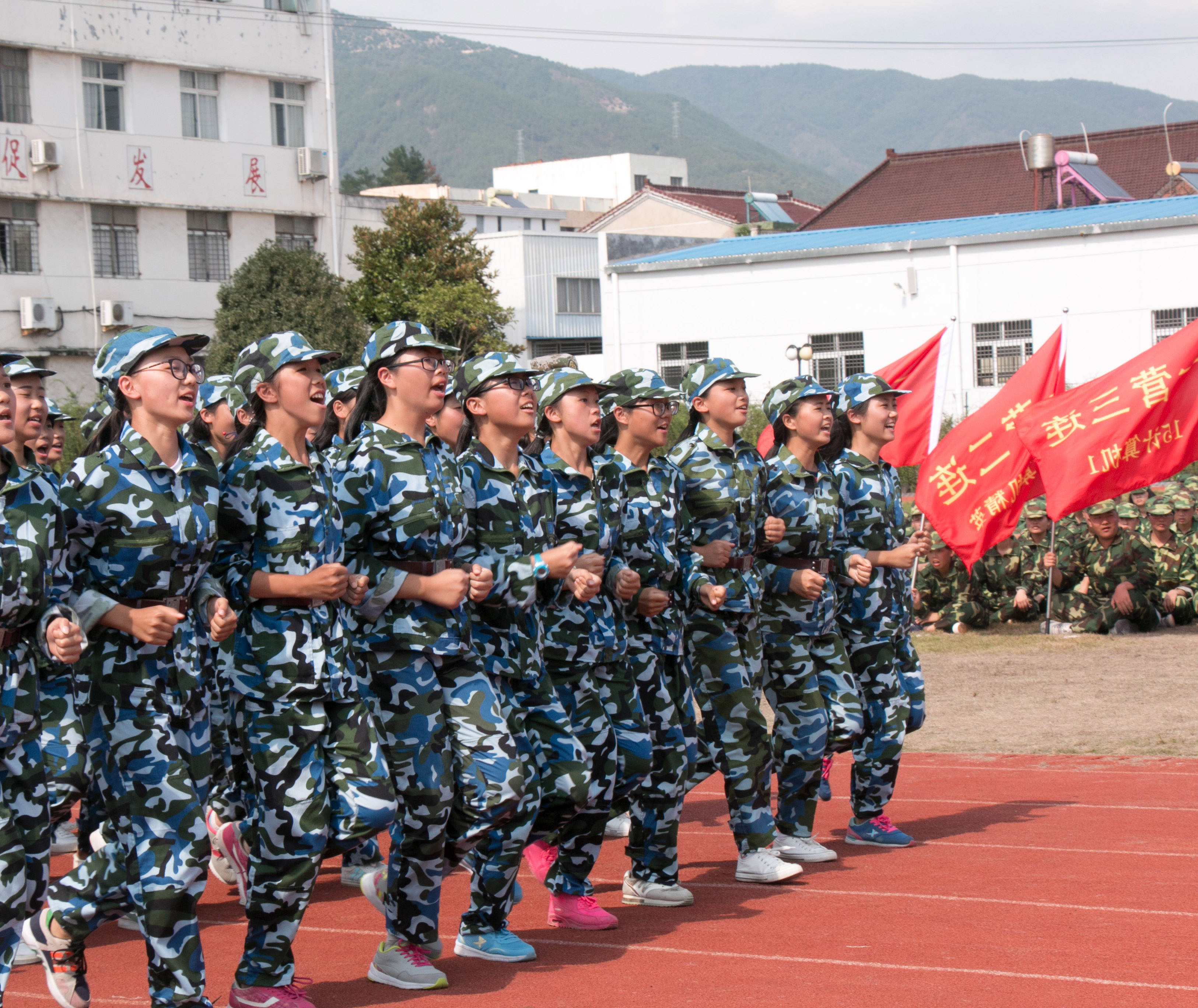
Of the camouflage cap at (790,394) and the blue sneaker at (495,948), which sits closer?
the blue sneaker at (495,948)

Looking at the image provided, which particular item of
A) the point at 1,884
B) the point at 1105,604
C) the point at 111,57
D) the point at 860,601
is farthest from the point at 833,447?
the point at 111,57

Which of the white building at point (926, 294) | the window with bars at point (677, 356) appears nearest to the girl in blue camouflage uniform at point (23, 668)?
the white building at point (926, 294)

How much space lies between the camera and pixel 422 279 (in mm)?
39312

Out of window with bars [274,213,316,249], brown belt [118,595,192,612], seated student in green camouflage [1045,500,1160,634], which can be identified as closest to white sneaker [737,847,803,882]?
brown belt [118,595,192,612]

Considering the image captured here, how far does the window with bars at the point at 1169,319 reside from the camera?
93.6 feet

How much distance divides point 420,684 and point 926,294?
27.1m

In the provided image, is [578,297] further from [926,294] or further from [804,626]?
[804,626]

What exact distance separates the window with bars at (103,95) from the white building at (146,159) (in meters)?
0.03

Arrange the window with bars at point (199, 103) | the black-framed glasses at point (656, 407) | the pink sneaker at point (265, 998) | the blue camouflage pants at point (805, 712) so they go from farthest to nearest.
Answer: the window with bars at point (199, 103)
the blue camouflage pants at point (805, 712)
the black-framed glasses at point (656, 407)
the pink sneaker at point (265, 998)

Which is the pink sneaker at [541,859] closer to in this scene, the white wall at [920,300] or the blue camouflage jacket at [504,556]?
the blue camouflage jacket at [504,556]

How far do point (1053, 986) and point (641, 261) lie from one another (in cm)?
3006

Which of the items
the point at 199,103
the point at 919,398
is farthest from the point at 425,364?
the point at 199,103

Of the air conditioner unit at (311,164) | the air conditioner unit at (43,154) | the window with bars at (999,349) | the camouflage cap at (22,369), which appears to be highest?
the air conditioner unit at (311,164)

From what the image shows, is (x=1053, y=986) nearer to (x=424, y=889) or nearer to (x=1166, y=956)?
(x=1166, y=956)
